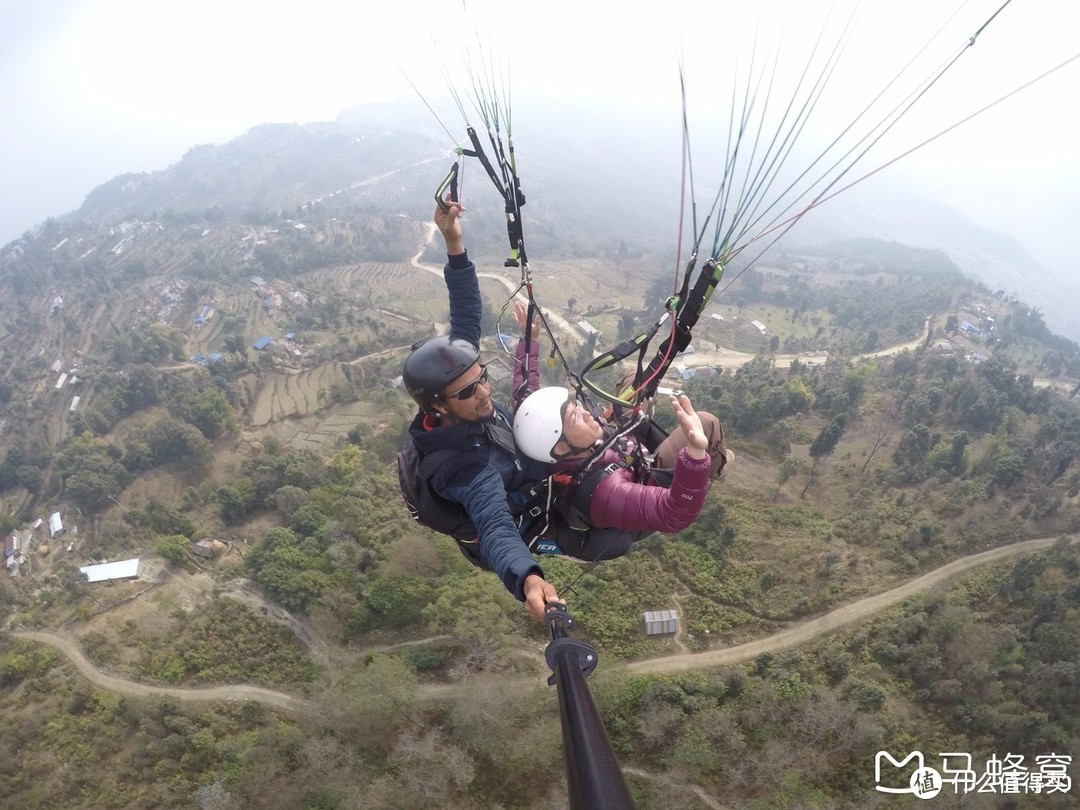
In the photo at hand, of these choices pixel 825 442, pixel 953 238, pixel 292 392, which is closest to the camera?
pixel 825 442

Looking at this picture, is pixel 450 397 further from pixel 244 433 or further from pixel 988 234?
pixel 988 234

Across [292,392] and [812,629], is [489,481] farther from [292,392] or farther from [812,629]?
[292,392]

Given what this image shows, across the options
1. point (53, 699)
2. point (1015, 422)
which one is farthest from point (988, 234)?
point (53, 699)

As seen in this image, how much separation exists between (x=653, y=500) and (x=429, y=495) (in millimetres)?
1578

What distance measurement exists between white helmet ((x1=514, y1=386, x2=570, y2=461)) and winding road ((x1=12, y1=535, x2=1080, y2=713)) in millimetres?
12766

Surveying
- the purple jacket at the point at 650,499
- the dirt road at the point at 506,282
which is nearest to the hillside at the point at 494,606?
the purple jacket at the point at 650,499

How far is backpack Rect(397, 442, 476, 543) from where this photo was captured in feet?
11.2

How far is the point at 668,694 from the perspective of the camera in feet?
42.2

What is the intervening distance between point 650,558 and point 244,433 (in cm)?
3164

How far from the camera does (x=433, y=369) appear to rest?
3566 millimetres

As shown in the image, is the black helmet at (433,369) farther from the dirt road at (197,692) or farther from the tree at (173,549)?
the tree at (173,549)

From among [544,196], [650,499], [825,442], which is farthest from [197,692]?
[544,196]

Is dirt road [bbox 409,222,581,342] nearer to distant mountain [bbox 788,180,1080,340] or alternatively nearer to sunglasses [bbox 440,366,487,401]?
sunglasses [bbox 440,366,487,401]

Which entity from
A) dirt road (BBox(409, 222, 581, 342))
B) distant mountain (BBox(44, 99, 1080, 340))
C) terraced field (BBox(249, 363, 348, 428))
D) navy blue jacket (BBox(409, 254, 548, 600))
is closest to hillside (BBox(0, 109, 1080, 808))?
terraced field (BBox(249, 363, 348, 428))
